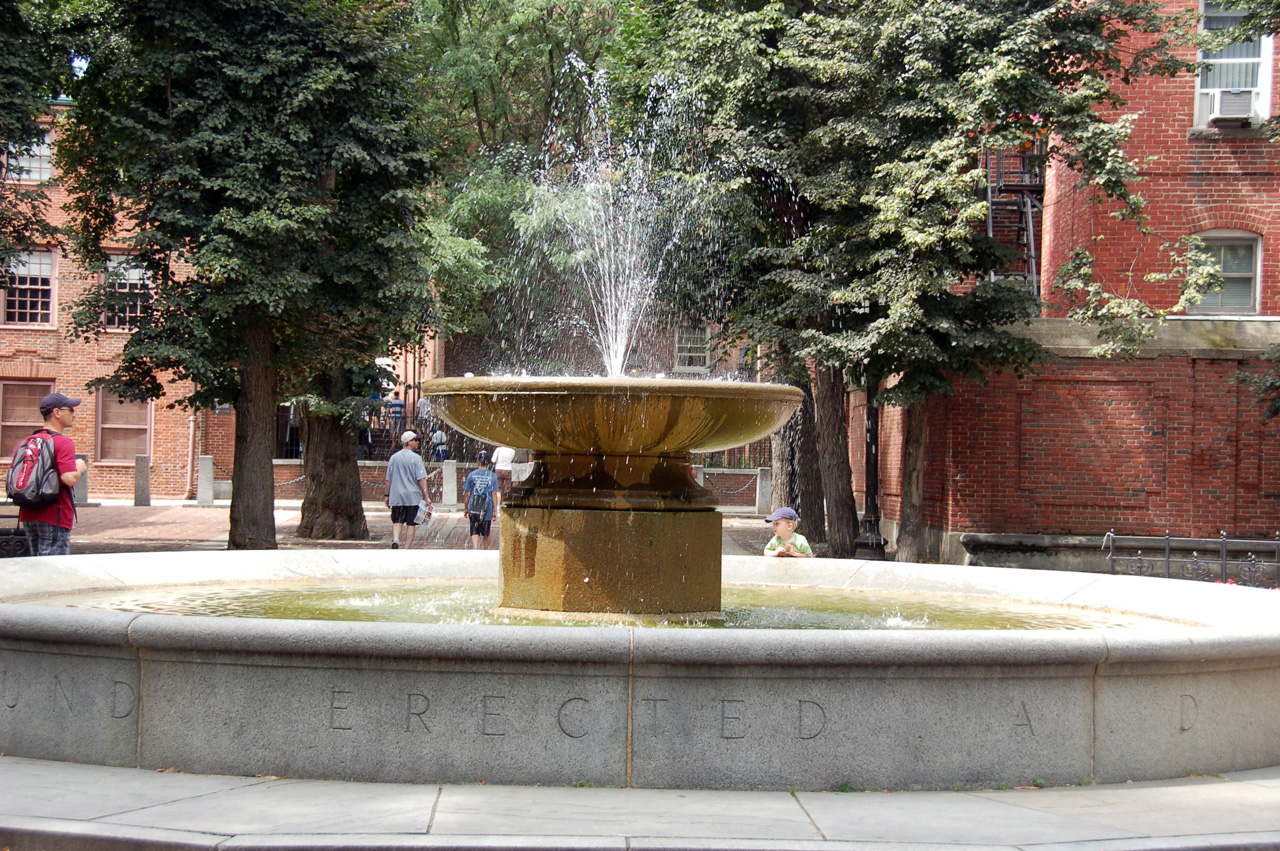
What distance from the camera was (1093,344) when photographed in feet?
59.8

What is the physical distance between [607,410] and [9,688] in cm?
337

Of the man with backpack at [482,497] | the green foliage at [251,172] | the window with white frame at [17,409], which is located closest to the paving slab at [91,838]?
the man with backpack at [482,497]

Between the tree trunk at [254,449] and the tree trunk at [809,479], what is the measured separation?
9.95 metres

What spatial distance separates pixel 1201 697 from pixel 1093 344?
13565 mm

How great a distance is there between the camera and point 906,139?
16.7 metres

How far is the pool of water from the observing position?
289 inches

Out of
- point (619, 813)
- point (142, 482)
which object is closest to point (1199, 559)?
point (619, 813)

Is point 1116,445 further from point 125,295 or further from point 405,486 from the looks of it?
point 125,295

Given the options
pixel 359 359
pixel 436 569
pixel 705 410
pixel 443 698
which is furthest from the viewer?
pixel 359 359

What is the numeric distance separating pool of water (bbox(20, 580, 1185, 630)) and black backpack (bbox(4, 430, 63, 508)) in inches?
46.5

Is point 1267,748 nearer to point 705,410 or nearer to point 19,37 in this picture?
point 705,410

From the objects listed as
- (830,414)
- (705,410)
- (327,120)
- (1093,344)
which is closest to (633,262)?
(830,414)

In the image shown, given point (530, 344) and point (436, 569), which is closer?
point (436, 569)

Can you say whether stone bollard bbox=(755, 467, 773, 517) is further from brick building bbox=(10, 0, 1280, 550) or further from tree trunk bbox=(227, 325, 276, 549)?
tree trunk bbox=(227, 325, 276, 549)
